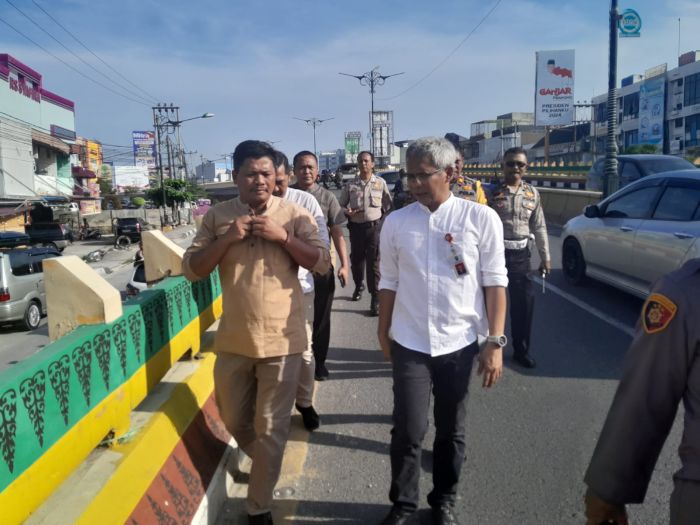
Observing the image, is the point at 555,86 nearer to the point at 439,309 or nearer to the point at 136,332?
the point at 439,309

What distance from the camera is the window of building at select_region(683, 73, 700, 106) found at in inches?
2048

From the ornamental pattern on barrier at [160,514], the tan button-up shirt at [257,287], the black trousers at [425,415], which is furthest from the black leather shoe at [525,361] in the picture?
the ornamental pattern on barrier at [160,514]

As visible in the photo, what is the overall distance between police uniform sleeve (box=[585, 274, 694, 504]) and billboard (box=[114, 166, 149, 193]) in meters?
89.0

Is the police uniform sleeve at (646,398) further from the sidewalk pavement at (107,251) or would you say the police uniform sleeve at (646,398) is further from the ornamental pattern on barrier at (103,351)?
the sidewalk pavement at (107,251)

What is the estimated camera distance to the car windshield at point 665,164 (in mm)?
13195

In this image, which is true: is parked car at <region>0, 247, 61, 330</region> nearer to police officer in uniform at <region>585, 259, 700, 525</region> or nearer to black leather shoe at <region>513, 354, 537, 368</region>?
black leather shoe at <region>513, 354, 537, 368</region>

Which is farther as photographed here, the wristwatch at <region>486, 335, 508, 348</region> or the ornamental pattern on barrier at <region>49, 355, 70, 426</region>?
the wristwatch at <region>486, 335, 508, 348</region>

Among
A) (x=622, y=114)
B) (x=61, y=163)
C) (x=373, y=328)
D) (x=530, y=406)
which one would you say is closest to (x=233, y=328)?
(x=530, y=406)

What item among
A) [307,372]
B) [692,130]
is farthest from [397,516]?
[692,130]

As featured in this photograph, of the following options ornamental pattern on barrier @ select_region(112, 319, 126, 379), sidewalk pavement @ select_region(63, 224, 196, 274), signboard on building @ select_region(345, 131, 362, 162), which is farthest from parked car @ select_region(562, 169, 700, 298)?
signboard on building @ select_region(345, 131, 362, 162)

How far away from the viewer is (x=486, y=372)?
9.48ft

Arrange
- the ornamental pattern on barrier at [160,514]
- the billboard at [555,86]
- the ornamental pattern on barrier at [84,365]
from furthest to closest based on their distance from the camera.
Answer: the billboard at [555,86]
the ornamental pattern on barrier at [160,514]
the ornamental pattern on barrier at [84,365]

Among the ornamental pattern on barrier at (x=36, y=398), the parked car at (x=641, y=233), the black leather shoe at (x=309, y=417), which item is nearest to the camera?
the ornamental pattern on barrier at (x=36, y=398)

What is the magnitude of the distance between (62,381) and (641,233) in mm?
6345
